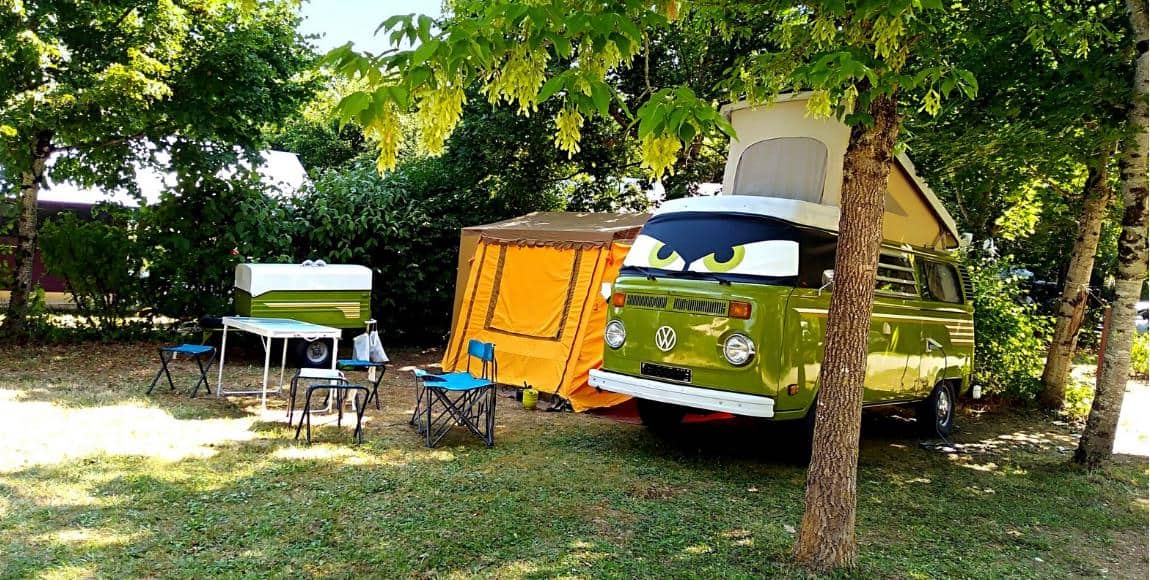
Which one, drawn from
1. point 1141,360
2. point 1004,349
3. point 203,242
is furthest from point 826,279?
point 1141,360

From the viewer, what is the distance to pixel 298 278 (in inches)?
382

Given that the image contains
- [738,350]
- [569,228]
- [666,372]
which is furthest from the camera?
[569,228]

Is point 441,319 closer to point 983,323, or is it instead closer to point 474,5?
point 983,323

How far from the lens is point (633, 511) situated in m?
4.95

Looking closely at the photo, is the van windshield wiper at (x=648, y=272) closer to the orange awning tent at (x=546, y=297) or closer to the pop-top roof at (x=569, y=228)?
the orange awning tent at (x=546, y=297)

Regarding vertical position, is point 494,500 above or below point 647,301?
below

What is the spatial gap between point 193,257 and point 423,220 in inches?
133

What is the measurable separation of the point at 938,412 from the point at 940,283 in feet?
4.32

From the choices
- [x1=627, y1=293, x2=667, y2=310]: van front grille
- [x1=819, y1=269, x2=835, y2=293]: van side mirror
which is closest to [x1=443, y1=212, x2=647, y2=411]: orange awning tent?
[x1=627, y1=293, x2=667, y2=310]: van front grille

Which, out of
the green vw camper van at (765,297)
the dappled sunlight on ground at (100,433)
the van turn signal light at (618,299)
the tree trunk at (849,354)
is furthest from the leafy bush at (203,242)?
the tree trunk at (849,354)

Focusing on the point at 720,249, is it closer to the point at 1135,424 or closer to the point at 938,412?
the point at 938,412

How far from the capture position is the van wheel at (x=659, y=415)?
23.0ft

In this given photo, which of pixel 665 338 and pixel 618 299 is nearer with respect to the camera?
pixel 665 338

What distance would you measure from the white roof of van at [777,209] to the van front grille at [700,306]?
2.73ft
